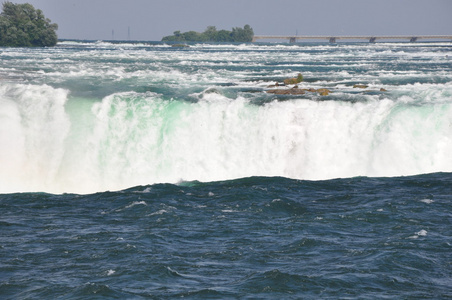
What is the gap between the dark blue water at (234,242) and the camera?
51.4ft

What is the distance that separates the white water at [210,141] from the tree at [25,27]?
90.1 m

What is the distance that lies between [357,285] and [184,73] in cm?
3948

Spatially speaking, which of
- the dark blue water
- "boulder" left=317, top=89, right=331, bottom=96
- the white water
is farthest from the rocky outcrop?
the dark blue water

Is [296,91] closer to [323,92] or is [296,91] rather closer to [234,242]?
[323,92]

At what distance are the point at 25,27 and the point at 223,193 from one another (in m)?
103

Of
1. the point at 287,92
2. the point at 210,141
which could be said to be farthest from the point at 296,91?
the point at 210,141

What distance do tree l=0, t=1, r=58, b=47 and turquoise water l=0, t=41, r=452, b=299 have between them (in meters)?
82.2

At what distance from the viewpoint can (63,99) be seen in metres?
32.9

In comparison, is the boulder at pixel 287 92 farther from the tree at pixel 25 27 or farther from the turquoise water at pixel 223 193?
the tree at pixel 25 27

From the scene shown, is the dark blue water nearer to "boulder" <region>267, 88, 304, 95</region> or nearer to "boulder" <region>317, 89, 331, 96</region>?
"boulder" <region>317, 89, 331, 96</region>

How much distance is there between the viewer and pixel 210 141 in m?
30.6

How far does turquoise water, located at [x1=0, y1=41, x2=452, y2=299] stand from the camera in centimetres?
1633

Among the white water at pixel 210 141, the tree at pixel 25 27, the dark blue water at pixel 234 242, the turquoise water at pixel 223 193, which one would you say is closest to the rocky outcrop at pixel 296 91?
the turquoise water at pixel 223 193

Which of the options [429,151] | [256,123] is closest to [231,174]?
[256,123]
